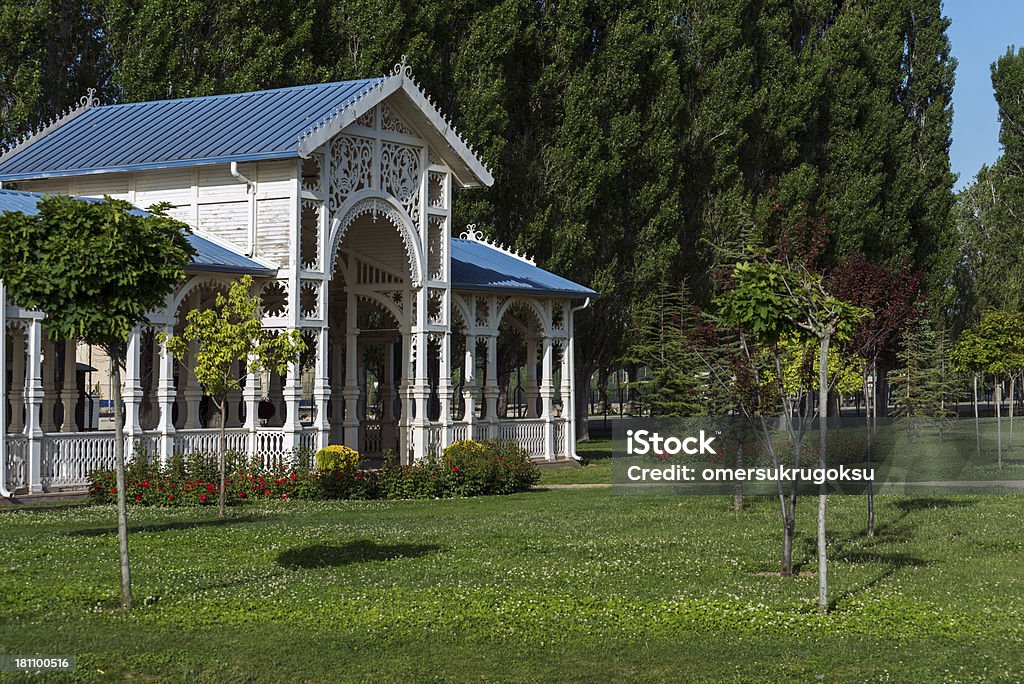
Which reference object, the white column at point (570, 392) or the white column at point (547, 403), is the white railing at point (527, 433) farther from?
the white column at point (570, 392)

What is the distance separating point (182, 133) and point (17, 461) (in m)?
7.41

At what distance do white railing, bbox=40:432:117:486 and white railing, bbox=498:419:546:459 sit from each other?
9845mm

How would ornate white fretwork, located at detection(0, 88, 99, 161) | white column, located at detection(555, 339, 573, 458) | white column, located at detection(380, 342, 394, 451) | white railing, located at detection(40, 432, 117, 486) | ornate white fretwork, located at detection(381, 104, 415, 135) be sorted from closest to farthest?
1. white railing, located at detection(40, 432, 117, 486)
2. ornate white fretwork, located at detection(381, 104, 415, 135)
3. ornate white fretwork, located at detection(0, 88, 99, 161)
4. white column, located at detection(555, 339, 573, 458)
5. white column, located at detection(380, 342, 394, 451)

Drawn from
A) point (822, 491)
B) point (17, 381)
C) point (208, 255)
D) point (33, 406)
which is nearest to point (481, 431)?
point (208, 255)

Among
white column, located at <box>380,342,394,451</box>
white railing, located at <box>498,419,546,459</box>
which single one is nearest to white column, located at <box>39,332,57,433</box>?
white column, located at <box>380,342,394,451</box>

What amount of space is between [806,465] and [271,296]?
11.9m

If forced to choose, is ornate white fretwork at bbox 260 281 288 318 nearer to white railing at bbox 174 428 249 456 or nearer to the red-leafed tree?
white railing at bbox 174 428 249 456

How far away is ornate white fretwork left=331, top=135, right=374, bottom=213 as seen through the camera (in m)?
25.3

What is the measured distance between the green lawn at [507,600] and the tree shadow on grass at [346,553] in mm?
46

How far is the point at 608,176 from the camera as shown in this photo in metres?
39.6

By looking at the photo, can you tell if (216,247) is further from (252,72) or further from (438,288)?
(252,72)

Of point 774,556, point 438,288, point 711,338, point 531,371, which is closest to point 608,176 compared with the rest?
point 531,371

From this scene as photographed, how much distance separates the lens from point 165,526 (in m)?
18.2

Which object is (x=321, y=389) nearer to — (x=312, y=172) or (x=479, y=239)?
(x=312, y=172)
